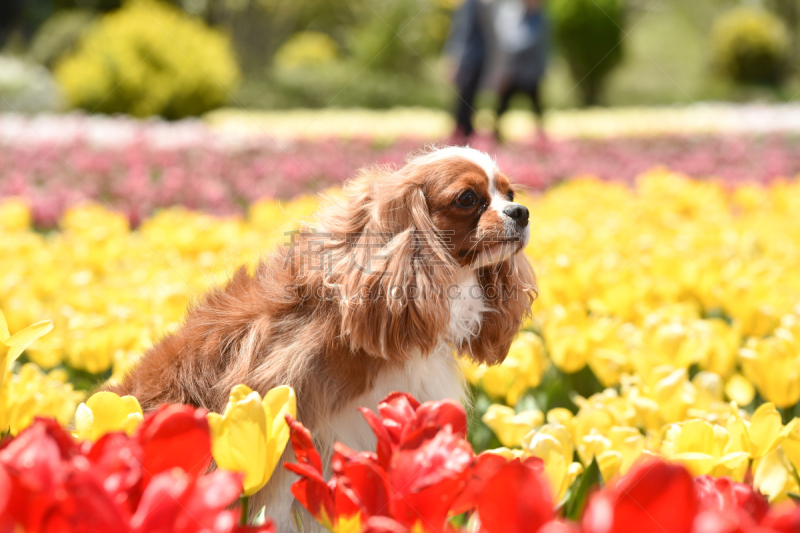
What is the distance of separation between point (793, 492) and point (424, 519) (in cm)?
91

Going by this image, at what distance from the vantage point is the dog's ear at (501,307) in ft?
6.49

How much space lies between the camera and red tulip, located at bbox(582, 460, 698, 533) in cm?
65

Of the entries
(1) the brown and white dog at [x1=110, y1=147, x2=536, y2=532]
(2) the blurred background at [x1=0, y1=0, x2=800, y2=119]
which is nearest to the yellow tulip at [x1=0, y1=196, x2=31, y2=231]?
(1) the brown and white dog at [x1=110, y1=147, x2=536, y2=532]

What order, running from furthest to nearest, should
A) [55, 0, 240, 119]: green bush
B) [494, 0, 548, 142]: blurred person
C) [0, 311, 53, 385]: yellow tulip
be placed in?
[55, 0, 240, 119]: green bush, [494, 0, 548, 142]: blurred person, [0, 311, 53, 385]: yellow tulip

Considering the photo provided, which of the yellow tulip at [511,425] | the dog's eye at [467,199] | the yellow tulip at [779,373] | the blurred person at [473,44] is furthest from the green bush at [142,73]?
the yellow tulip at [779,373]

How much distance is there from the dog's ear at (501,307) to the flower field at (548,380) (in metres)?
0.18

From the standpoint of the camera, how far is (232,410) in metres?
0.99

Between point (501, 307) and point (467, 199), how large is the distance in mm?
353

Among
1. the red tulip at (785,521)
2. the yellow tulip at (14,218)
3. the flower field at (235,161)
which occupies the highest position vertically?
the red tulip at (785,521)

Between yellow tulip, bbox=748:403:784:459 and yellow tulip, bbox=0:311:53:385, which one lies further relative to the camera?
yellow tulip, bbox=748:403:784:459

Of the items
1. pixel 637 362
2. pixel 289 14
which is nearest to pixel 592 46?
pixel 289 14

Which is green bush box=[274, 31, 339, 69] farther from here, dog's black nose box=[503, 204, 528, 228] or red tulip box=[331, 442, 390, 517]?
red tulip box=[331, 442, 390, 517]

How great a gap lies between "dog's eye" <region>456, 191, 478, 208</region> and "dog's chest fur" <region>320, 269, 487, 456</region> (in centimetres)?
19

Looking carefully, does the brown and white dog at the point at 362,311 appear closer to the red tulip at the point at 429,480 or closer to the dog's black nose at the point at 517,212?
the dog's black nose at the point at 517,212
